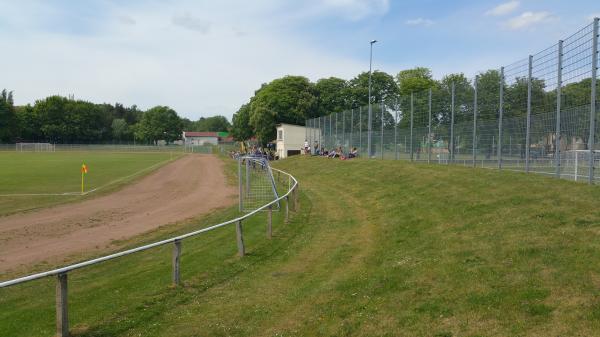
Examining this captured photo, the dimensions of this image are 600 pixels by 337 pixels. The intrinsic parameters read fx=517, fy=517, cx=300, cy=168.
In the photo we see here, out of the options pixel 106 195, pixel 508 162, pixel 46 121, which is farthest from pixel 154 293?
pixel 46 121

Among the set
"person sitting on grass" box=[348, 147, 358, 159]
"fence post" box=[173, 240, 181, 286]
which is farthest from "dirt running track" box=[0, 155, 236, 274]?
"person sitting on grass" box=[348, 147, 358, 159]

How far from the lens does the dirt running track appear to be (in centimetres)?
1254

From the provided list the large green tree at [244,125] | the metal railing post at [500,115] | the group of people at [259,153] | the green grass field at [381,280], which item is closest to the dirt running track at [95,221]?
the green grass field at [381,280]

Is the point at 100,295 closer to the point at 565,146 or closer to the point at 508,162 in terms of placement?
the point at 565,146

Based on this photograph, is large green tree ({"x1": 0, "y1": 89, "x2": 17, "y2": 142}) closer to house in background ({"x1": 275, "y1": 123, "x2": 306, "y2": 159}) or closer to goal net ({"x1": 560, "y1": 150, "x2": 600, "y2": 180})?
house in background ({"x1": 275, "y1": 123, "x2": 306, "y2": 159})

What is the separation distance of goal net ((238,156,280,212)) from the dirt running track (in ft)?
3.50

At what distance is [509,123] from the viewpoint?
56.5 ft

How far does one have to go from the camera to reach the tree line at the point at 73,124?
112000 mm

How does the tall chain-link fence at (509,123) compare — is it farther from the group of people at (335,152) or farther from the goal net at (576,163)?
the group of people at (335,152)

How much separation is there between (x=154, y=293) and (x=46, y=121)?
123170 millimetres

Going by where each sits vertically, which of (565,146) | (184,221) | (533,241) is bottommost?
(184,221)

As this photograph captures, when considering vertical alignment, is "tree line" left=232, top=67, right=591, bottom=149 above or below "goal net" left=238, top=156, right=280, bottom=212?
above

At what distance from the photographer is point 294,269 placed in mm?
9688

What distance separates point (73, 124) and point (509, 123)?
12034 cm
